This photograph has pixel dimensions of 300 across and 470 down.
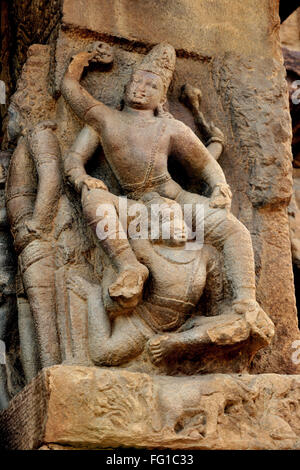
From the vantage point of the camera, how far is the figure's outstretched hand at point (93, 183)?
4.46 meters

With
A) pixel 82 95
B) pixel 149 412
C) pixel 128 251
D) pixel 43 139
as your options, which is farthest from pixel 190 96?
pixel 149 412

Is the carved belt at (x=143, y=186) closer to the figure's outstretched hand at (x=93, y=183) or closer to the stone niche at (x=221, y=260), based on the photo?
the stone niche at (x=221, y=260)

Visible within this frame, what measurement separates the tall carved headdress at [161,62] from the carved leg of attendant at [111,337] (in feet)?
4.63

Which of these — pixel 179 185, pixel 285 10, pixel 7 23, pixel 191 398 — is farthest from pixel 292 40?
pixel 191 398

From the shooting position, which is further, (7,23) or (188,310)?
(7,23)

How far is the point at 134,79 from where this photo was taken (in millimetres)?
4887

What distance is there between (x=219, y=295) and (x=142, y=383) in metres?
0.71

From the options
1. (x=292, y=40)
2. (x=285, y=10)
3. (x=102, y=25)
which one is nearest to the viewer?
(x=102, y=25)

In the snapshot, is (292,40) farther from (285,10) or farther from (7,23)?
(7,23)

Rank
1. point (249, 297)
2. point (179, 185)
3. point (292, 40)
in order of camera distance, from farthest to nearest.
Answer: point (292, 40) → point (179, 185) → point (249, 297)

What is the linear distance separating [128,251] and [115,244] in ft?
0.24

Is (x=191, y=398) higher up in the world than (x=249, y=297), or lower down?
lower down

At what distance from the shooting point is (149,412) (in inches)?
154

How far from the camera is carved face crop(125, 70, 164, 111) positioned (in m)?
4.83
